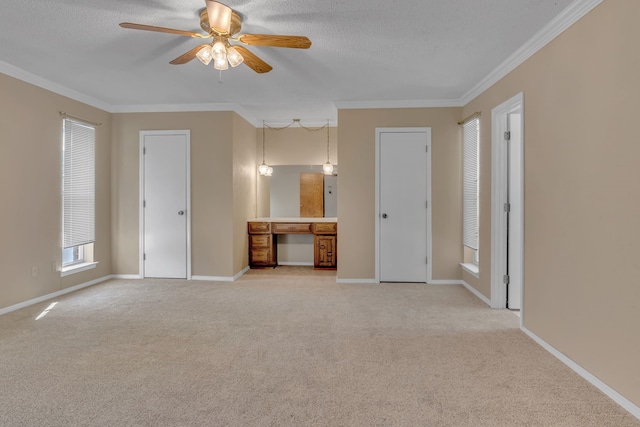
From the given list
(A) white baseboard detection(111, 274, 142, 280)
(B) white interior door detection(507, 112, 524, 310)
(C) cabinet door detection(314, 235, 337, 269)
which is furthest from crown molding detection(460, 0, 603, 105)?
(A) white baseboard detection(111, 274, 142, 280)

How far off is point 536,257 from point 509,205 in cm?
93

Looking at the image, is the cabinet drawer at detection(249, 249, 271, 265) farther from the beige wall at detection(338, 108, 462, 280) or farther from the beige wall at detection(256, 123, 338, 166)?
the beige wall at detection(256, 123, 338, 166)

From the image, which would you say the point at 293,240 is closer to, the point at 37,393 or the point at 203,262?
the point at 203,262

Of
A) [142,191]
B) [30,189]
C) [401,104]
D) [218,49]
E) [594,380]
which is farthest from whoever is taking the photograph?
[142,191]

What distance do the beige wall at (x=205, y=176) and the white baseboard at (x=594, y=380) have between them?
3.77 m

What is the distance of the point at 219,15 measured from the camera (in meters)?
2.15

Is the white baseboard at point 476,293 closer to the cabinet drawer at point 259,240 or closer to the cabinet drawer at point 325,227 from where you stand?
the cabinet drawer at point 325,227

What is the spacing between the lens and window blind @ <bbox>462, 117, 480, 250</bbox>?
167 inches

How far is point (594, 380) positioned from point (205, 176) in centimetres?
459

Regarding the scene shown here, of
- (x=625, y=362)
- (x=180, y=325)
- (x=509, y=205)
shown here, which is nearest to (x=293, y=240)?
(x=180, y=325)

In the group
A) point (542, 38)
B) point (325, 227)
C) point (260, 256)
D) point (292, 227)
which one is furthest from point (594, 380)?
point (260, 256)

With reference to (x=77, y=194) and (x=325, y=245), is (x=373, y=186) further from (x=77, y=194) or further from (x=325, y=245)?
(x=77, y=194)

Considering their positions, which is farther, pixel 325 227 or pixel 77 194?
pixel 325 227

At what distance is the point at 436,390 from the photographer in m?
2.10
